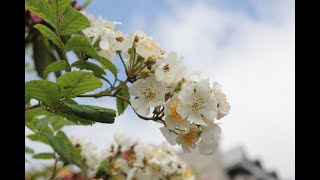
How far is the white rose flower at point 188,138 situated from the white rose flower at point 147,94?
7 centimetres

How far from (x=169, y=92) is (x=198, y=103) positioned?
79 millimetres

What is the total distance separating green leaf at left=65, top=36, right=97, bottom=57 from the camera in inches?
36.9

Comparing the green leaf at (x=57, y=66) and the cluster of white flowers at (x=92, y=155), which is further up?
the green leaf at (x=57, y=66)

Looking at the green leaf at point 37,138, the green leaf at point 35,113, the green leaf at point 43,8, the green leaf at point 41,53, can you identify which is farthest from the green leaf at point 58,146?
the green leaf at point 41,53

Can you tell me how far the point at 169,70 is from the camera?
36.2 inches

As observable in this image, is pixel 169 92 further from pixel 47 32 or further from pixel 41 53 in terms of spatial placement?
pixel 41 53

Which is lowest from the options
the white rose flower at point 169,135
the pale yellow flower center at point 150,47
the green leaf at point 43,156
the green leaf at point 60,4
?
the green leaf at point 43,156

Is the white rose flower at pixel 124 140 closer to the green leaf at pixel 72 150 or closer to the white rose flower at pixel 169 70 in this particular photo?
the green leaf at pixel 72 150

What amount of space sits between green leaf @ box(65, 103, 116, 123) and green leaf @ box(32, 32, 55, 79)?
1136mm

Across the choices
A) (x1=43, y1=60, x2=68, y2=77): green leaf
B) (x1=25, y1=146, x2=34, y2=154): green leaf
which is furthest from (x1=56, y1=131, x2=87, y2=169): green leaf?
(x1=43, y1=60, x2=68, y2=77): green leaf

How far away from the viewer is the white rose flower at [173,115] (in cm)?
89

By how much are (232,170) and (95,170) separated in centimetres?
1361
